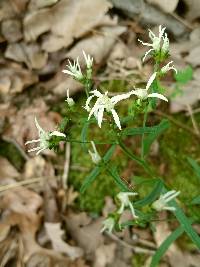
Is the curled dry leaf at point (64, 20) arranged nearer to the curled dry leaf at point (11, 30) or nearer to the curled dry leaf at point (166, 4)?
the curled dry leaf at point (11, 30)

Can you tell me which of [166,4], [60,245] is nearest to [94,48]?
[166,4]

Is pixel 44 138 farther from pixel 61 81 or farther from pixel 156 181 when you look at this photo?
pixel 61 81

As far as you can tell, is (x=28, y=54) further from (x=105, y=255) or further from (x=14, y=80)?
(x=105, y=255)

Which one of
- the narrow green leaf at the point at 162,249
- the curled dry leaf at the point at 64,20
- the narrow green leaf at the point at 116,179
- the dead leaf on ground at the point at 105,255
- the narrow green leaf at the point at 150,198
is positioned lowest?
the dead leaf on ground at the point at 105,255

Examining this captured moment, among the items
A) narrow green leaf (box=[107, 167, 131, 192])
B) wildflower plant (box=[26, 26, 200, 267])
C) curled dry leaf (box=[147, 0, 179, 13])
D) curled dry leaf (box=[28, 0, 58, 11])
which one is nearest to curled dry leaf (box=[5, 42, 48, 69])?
curled dry leaf (box=[28, 0, 58, 11])

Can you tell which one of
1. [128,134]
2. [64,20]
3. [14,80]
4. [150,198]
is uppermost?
[128,134]

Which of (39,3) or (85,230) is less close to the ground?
(39,3)

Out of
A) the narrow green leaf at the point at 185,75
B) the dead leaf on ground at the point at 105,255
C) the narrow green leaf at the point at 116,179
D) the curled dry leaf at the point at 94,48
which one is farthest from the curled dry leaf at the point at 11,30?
the narrow green leaf at the point at 116,179
